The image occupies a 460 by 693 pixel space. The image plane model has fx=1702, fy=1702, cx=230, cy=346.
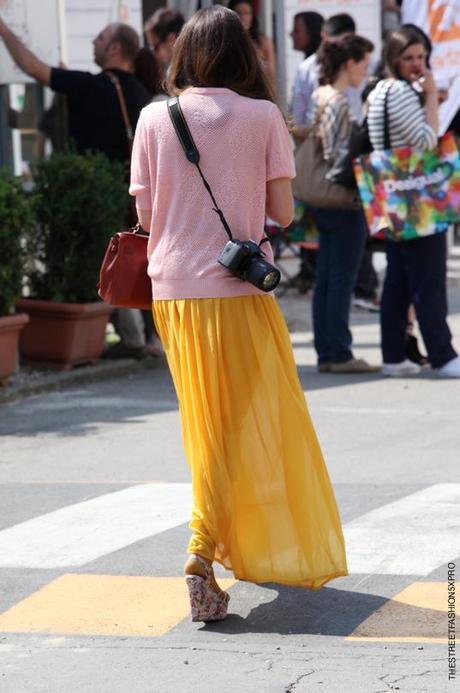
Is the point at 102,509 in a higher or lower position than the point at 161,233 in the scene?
lower

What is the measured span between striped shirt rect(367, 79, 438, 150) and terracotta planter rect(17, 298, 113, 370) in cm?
215

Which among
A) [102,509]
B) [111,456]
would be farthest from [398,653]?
[111,456]

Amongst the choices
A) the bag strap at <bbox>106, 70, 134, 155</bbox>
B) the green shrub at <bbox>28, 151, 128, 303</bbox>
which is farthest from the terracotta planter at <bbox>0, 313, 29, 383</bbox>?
the bag strap at <bbox>106, 70, 134, 155</bbox>

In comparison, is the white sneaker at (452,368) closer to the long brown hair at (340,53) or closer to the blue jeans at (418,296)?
the blue jeans at (418,296)

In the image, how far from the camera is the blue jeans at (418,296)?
10297mm

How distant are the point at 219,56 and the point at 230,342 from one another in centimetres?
88

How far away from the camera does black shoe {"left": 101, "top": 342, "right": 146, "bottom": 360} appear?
11344 mm

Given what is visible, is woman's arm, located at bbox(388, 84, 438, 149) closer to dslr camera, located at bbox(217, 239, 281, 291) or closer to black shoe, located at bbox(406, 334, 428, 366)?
black shoe, located at bbox(406, 334, 428, 366)

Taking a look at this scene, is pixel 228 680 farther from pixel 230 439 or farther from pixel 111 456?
pixel 111 456

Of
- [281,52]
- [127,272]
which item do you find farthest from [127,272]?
[281,52]

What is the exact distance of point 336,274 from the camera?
10656 millimetres

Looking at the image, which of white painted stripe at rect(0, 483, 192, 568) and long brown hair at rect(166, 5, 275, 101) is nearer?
long brown hair at rect(166, 5, 275, 101)

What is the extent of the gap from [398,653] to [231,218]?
142 centimetres

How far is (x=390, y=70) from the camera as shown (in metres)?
10.2
